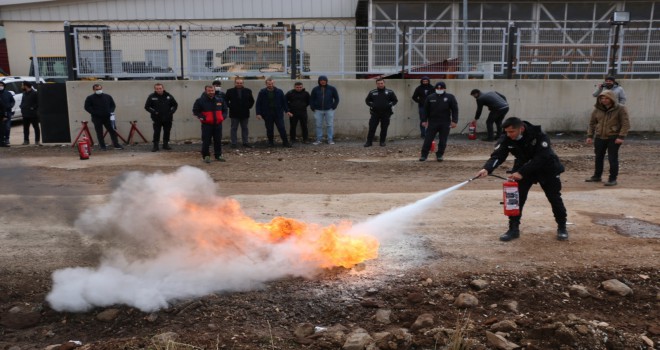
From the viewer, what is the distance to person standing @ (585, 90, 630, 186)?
31.6 feet

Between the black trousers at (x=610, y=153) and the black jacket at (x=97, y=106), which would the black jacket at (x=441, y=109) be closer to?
the black trousers at (x=610, y=153)

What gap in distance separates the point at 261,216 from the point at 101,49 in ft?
34.2

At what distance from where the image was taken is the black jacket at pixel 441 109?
12.7m

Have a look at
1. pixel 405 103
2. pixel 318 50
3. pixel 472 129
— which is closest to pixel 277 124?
pixel 318 50

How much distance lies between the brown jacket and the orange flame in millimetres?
5629

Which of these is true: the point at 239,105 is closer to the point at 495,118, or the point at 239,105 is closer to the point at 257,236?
the point at 495,118

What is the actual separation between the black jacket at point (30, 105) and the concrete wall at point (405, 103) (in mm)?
1081

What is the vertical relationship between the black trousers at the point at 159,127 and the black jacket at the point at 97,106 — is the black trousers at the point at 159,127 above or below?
below

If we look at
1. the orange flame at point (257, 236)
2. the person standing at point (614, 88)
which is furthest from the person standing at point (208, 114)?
the person standing at point (614, 88)

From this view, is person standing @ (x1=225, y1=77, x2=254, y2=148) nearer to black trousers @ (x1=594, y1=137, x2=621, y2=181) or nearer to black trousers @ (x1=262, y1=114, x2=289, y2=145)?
black trousers @ (x1=262, y1=114, x2=289, y2=145)

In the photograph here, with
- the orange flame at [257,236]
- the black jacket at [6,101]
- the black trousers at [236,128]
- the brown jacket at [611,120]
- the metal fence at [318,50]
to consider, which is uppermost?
the metal fence at [318,50]

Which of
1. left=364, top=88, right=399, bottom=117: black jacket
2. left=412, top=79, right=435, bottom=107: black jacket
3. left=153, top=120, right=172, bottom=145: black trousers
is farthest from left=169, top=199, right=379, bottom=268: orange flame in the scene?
left=412, top=79, right=435, bottom=107: black jacket

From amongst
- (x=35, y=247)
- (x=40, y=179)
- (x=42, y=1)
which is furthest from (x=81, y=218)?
(x=42, y=1)

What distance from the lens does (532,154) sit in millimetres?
6930
